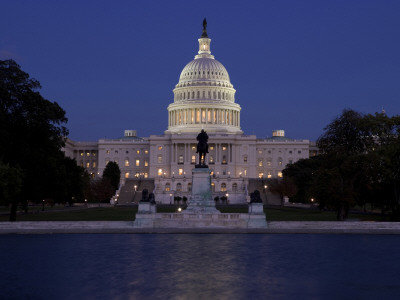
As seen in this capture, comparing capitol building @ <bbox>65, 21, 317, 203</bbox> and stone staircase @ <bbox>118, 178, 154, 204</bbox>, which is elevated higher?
capitol building @ <bbox>65, 21, 317, 203</bbox>

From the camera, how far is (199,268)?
83.6 ft

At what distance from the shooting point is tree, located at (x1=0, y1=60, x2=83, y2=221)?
51656 mm

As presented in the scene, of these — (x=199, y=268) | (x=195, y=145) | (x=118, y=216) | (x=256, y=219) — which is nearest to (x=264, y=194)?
(x=195, y=145)

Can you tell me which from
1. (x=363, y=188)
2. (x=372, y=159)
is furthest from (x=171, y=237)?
(x=363, y=188)

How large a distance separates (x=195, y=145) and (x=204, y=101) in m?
14.6

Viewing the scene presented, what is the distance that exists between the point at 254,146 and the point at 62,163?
113483mm

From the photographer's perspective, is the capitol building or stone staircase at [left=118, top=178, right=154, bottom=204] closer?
stone staircase at [left=118, top=178, right=154, bottom=204]

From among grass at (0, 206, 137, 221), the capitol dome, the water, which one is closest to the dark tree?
grass at (0, 206, 137, 221)

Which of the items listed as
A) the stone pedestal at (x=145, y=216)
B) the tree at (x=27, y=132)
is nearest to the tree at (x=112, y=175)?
the tree at (x=27, y=132)

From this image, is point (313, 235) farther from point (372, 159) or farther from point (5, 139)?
point (5, 139)

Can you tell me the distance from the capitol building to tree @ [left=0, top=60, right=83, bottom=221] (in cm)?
10409

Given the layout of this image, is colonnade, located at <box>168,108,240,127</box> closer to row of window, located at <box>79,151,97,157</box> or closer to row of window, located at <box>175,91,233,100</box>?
row of window, located at <box>175,91,233,100</box>

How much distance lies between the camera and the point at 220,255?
29.6 meters

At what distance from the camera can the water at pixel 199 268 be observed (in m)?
21.0
